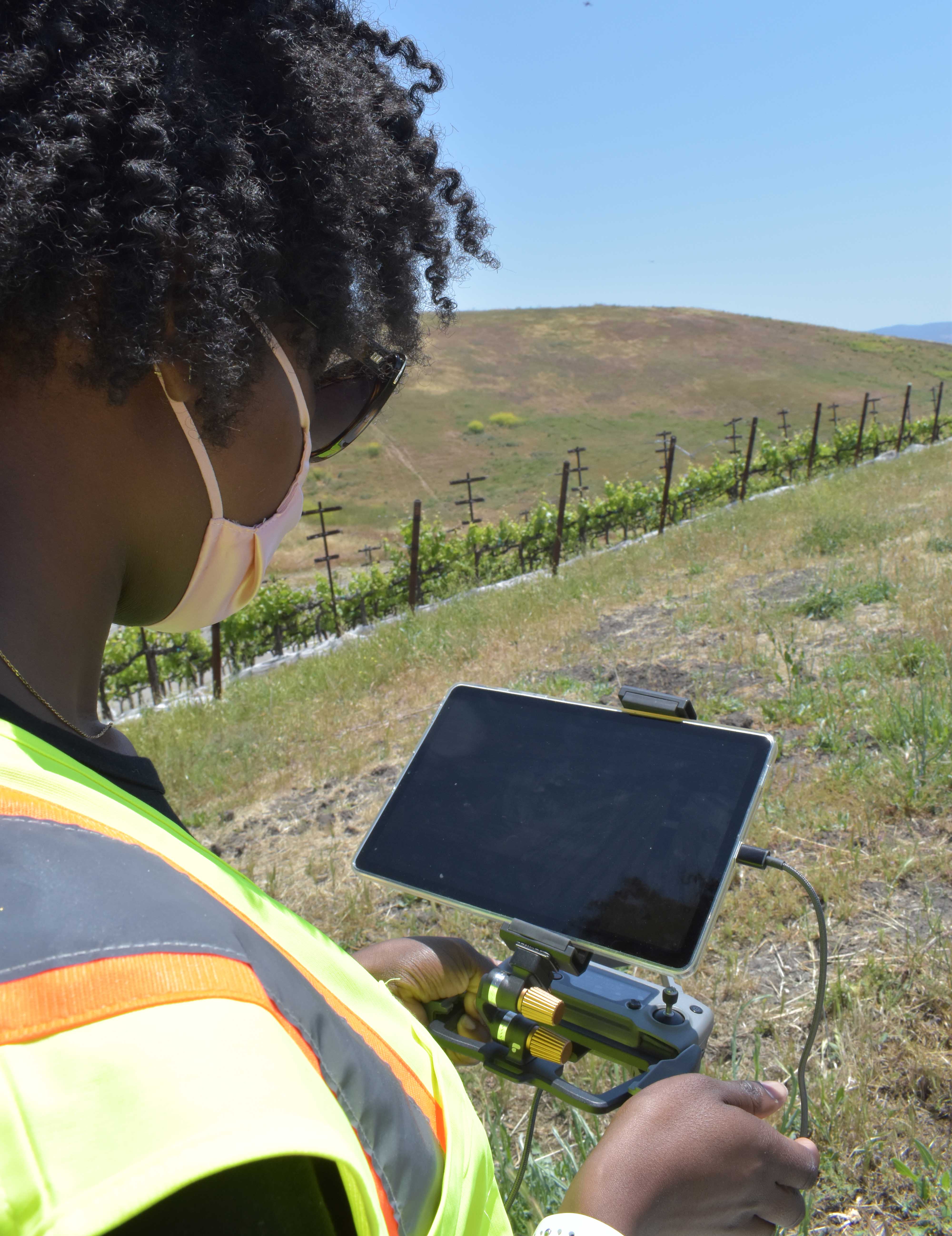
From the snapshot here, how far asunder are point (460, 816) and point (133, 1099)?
1.15 m

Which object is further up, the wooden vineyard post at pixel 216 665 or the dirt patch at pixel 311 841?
the dirt patch at pixel 311 841

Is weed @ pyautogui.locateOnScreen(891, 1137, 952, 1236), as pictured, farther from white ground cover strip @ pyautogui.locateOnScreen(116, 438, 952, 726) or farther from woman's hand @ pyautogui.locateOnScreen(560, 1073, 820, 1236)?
white ground cover strip @ pyautogui.locateOnScreen(116, 438, 952, 726)

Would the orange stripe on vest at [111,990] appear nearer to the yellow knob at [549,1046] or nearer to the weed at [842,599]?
the yellow knob at [549,1046]

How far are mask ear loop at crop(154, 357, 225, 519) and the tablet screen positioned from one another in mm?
767

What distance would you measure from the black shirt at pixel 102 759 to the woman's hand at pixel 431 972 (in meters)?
0.53

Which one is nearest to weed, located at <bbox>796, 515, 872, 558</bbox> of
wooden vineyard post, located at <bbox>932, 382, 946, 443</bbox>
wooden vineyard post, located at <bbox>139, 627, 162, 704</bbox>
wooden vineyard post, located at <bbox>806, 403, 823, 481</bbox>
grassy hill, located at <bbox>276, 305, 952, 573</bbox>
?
wooden vineyard post, located at <bbox>139, 627, 162, 704</bbox>

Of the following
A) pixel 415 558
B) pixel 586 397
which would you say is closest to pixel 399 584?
pixel 415 558

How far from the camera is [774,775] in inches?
152

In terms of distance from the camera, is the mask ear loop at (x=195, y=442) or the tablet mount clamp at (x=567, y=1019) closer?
the mask ear loop at (x=195, y=442)

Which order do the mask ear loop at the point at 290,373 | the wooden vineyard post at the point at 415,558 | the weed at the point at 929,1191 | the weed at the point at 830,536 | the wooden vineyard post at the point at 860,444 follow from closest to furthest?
the mask ear loop at the point at 290,373 → the weed at the point at 929,1191 → the weed at the point at 830,536 → the wooden vineyard post at the point at 415,558 → the wooden vineyard post at the point at 860,444

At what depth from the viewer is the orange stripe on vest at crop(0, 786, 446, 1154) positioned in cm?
60

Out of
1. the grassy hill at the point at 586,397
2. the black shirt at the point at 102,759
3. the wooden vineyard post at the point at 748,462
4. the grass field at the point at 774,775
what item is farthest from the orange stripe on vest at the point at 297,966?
the grassy hill at the point at 586,397

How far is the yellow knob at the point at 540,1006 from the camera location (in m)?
1.23

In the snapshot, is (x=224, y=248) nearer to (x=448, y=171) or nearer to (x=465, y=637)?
(x=448, y=171)
